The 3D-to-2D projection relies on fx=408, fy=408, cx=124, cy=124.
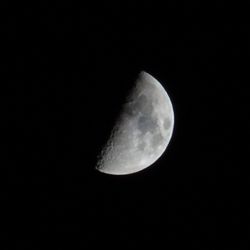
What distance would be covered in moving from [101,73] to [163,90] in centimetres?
98

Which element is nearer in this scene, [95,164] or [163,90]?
[95,164]

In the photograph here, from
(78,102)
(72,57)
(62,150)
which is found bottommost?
(62,150)

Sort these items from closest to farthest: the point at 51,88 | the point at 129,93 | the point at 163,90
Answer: the point at 51,88 < the point at 129,93 < the point at 163,90

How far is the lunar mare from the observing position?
4254 mm

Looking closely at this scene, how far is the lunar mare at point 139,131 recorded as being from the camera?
425cm

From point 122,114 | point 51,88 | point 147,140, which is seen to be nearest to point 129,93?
point 122,114

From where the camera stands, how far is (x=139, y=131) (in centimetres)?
426

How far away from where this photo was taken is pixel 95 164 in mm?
4422

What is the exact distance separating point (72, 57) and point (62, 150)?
93 centimetres

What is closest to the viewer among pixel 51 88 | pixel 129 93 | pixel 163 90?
pixel 51 88

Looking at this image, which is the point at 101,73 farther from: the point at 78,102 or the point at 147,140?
the point at 147,140

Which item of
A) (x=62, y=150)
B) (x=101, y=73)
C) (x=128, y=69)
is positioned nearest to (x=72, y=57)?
(x=101, y=73)

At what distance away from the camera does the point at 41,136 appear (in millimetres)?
4219

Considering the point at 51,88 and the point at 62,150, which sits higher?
the point at 51,88
